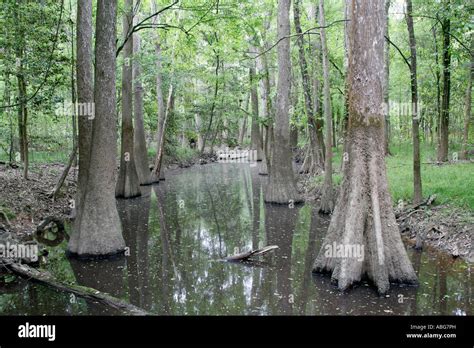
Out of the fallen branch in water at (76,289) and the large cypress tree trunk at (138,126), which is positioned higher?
the large cypress tree trunk at (138,126)

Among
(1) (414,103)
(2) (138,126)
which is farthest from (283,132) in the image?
(2) (138,126)

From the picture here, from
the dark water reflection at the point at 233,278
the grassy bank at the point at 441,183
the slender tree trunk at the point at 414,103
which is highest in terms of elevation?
the slender tree trunk at the point at 414,103

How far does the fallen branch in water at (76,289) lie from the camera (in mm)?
5787

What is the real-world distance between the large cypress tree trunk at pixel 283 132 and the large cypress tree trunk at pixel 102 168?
7.06m

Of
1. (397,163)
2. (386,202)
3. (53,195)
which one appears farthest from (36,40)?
(397,163)

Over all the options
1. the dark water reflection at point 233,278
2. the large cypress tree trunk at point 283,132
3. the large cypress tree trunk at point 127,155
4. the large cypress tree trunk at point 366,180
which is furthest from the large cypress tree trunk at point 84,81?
the large cypress tree trunk at point 283,132

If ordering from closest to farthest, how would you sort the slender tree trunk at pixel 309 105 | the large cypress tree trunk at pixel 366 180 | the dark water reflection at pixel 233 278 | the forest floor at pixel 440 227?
the dark water reflection at pixel 233 278
the large cypress tree trunk at pixel 366 180
the forest floor at pixel 440 227
the slender tree trunk at pixel 309 105

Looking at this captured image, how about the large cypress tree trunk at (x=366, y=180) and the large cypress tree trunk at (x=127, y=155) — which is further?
the large cypress tree trunk at (x=127, y=155)

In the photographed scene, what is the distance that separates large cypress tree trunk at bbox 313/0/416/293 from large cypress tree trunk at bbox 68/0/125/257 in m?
4.38

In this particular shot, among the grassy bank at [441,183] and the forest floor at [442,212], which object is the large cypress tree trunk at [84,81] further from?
the grassy bank at [441,183]

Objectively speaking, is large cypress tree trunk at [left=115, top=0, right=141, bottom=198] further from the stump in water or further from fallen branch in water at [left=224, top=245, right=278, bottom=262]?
fallen branch in water at [left=224, top=245, right=278, bottom=262]

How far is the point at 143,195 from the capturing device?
55.6 feet

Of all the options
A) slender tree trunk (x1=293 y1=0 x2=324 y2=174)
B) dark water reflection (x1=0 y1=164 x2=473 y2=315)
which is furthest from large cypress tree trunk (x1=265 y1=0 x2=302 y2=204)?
slender tree trunk (x1=293 y1=0 x2=324 y2=174)

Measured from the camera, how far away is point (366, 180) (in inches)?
275
